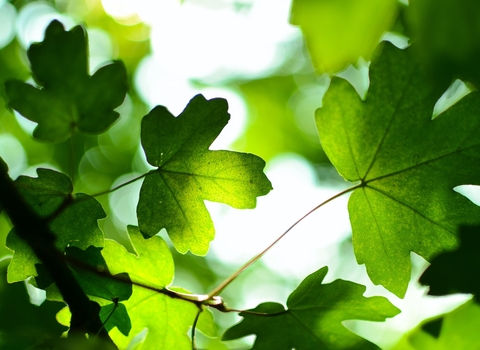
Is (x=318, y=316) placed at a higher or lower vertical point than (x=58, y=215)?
lower

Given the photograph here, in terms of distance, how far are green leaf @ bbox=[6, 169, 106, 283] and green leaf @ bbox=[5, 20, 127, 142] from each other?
0.44 ft

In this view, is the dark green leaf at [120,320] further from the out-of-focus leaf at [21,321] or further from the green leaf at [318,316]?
the green leaf at [318,316]

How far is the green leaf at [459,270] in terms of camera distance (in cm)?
85

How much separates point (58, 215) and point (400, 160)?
2.90 feet

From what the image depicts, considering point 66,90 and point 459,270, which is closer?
point 459,270

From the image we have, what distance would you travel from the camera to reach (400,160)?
1213 millimetres

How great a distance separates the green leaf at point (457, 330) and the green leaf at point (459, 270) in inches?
8.9

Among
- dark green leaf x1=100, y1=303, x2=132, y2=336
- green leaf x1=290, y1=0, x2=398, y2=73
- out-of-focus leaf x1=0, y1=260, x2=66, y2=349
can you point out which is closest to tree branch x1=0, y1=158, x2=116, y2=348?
out-of-focus leaf x1=0, y1=260, x2=66, y2=349

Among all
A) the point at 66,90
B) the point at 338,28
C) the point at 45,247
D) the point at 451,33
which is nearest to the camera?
the point at 451,33

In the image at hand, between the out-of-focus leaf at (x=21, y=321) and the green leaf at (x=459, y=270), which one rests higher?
the green leaf at (x=459, y=270)

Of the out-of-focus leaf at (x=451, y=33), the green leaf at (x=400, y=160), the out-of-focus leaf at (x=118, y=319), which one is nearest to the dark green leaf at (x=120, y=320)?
the out-of-focus leaf at (x=118, y=319)

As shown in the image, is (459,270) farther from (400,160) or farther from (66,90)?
(66,90)

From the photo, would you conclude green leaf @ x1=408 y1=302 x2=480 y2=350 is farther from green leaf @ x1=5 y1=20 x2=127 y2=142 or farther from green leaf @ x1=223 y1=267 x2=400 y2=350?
green leaf @ x1=5 y1=20 x2=127 y2=142

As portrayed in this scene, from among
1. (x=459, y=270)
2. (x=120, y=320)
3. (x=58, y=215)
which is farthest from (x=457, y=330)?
(x=58, y=215)
